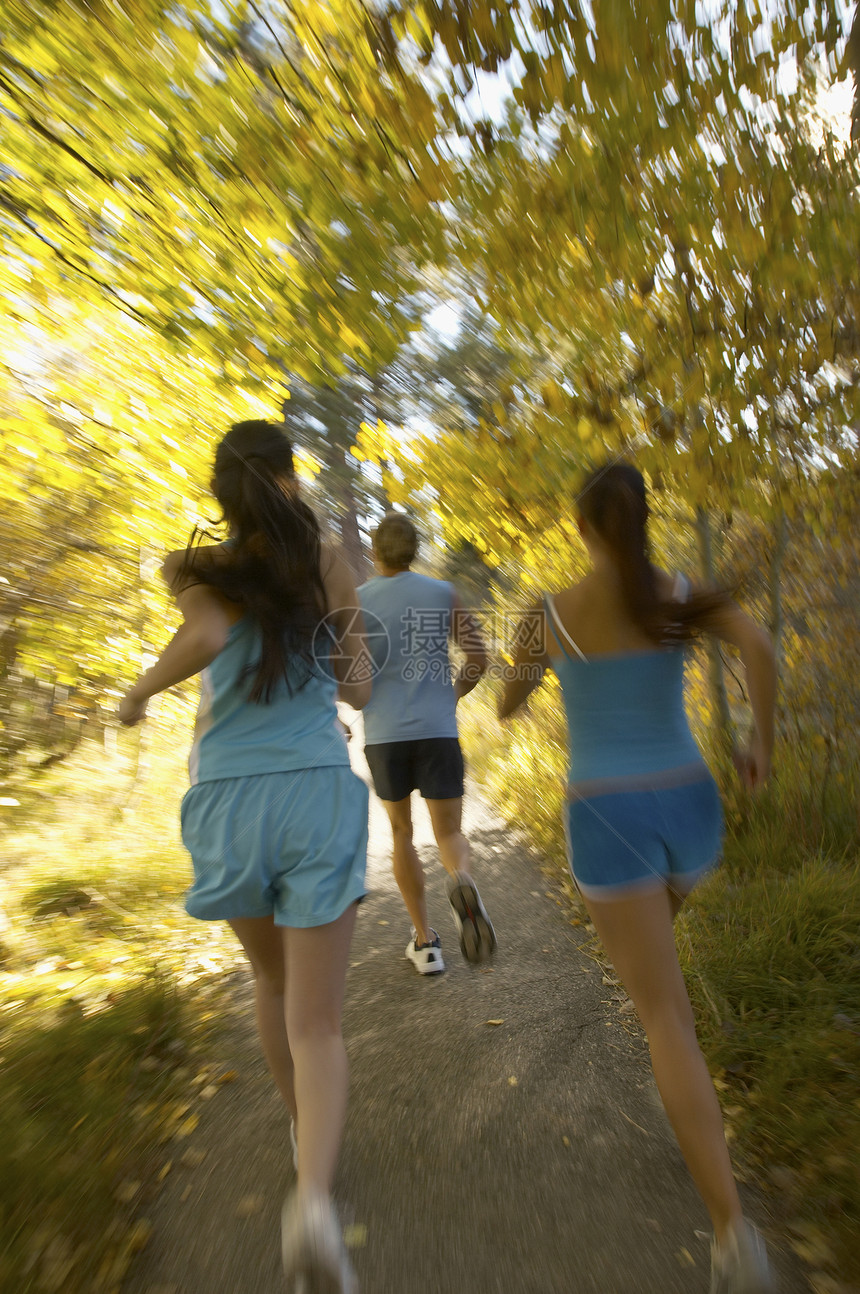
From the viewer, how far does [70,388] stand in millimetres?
4164

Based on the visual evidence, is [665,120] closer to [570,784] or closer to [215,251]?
[215,251]

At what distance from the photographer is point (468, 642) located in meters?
3.23

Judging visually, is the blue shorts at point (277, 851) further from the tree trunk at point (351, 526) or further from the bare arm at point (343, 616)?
the tree trunk at point (351, 526)

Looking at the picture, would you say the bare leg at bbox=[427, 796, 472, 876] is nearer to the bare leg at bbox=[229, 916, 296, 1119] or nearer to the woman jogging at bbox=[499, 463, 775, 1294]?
the bare leg at bbox=[229, 916, 296, 1119]

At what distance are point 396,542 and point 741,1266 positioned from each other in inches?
101

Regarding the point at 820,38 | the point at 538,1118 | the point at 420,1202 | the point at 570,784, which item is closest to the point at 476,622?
the point at 570,784

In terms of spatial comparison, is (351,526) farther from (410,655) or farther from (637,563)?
(637,563)

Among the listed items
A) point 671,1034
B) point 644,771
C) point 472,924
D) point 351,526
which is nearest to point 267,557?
point 644,771

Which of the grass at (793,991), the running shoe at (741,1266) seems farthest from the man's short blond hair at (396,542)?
the running shoe at (741,1266)

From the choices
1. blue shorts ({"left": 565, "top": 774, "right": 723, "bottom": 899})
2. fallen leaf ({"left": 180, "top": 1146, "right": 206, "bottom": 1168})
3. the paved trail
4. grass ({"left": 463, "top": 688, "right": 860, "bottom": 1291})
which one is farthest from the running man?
blue shorts ({"left": 565, "top": 774, "right": 723, "bottom": 899})

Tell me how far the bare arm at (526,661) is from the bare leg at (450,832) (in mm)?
1316

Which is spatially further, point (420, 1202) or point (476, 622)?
point (476, 622)

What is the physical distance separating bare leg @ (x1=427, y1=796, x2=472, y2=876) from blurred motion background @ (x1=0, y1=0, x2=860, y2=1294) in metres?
1.01

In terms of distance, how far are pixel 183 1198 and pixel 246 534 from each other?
1.88m
